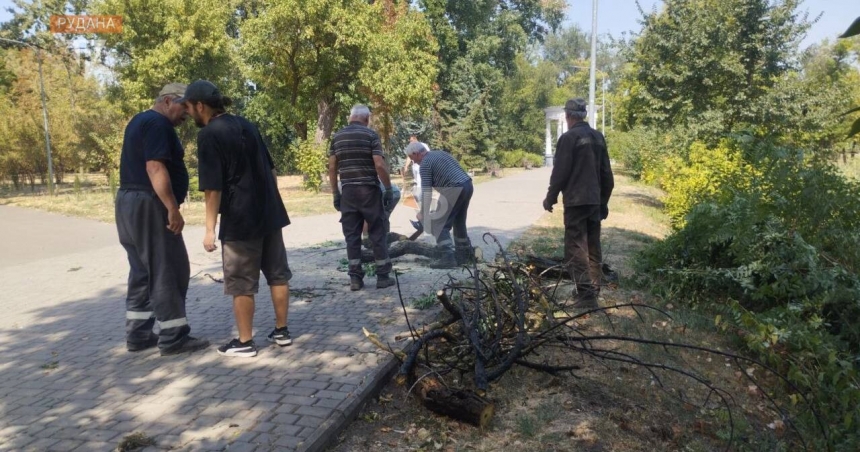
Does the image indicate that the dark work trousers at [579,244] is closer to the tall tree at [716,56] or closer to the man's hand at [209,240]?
the man's hand at [209,240]

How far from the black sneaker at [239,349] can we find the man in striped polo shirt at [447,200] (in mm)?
3515

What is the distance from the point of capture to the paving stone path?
3457 mm

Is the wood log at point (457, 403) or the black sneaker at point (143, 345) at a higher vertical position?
the black sneaker at point (143, 345)

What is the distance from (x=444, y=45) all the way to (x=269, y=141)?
38.5 ft

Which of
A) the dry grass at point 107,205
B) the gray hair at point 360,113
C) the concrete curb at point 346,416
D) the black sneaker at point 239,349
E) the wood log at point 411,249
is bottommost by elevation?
the concrete curb at point 346,416

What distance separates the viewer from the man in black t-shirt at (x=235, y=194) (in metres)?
4.48

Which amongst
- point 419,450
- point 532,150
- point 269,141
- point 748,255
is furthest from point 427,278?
point 532,150

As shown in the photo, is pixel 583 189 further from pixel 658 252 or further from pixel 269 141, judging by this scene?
pixel 269 141

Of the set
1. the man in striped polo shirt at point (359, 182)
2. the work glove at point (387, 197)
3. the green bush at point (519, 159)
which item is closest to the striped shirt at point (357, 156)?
the man in striped polo shirt at point (359, 182)

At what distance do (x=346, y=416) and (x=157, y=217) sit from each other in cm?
224

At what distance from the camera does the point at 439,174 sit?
7.77 metres

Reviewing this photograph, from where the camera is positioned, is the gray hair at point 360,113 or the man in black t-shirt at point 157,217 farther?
the gray hair at point 360,113

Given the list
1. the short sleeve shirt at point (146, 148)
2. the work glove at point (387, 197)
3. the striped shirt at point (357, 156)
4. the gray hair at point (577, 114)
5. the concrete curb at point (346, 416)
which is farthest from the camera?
the work glove at point (387, 197)

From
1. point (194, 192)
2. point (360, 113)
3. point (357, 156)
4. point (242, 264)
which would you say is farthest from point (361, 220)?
point (194, 192)
